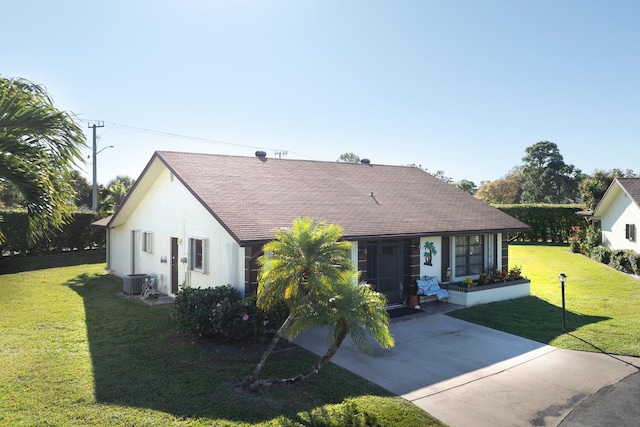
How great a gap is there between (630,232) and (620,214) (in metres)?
1.54

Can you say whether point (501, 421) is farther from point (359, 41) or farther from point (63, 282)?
point (63, 282)

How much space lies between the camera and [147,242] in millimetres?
16672

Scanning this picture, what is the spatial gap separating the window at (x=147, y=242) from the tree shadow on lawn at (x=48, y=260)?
7.99 m

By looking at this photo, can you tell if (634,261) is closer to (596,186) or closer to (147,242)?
(596,186)

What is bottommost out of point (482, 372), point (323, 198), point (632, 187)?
point (482, 372)

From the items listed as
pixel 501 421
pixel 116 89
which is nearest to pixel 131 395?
pixel 501 421

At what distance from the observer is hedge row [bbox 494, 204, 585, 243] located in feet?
114

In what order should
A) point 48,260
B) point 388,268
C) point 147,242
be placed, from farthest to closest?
point 48,260
point 147,242
point 388,268

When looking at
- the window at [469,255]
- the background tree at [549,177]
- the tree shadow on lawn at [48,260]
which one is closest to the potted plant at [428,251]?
the window at [469,255]

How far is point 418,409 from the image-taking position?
688 cm

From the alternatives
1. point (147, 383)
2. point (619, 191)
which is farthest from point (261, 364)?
point (619, 191)

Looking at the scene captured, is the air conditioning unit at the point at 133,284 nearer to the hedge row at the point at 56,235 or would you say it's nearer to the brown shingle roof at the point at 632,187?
the hedge row at the point at 56,235

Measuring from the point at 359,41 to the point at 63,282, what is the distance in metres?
15.2

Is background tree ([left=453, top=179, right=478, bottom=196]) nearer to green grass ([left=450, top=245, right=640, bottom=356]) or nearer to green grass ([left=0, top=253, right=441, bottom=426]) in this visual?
green grass ([left=450, top=245, right=640, bottom=356])
